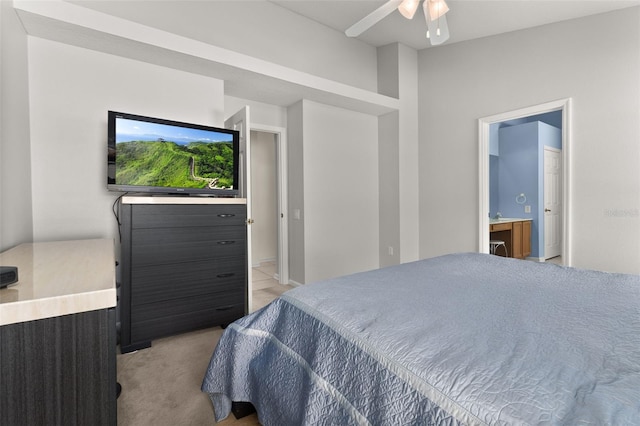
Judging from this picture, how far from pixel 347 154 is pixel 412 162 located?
3.02ft

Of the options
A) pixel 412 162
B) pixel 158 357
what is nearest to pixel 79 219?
pixel 158 357

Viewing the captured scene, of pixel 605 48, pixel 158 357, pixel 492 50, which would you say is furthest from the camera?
pixel 492 50

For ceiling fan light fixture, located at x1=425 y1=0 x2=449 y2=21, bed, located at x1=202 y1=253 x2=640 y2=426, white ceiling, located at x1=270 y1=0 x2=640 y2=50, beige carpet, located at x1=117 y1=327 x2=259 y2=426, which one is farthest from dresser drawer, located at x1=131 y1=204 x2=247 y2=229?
white ceiling, located at x1=270 y1=0 x2=640 y2=50

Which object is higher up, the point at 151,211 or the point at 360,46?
the point at 360,46

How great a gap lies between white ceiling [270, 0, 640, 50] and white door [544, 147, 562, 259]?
9.57ft

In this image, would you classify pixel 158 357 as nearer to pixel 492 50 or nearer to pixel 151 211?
pixel 151 211

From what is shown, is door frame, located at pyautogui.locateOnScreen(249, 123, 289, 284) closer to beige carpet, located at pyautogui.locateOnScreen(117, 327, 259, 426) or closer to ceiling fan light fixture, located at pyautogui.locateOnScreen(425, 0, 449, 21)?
beige carpet, located at pyautogui.locateOnScreen(117, 327, 259, 426)

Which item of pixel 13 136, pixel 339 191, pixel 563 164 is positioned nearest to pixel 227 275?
pixel 13 136

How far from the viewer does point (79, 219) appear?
244 centimetres

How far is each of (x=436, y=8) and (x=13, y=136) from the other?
2971mm

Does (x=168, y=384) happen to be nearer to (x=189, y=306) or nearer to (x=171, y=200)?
(x=189, y=306)

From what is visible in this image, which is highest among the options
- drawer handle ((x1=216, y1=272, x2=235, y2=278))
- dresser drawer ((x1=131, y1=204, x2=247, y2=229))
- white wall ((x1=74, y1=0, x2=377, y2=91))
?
white wall ((x1=74, y1=0, x2=377, y2=91))

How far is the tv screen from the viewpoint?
7.66 ft

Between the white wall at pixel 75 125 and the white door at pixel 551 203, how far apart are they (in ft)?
19.9
